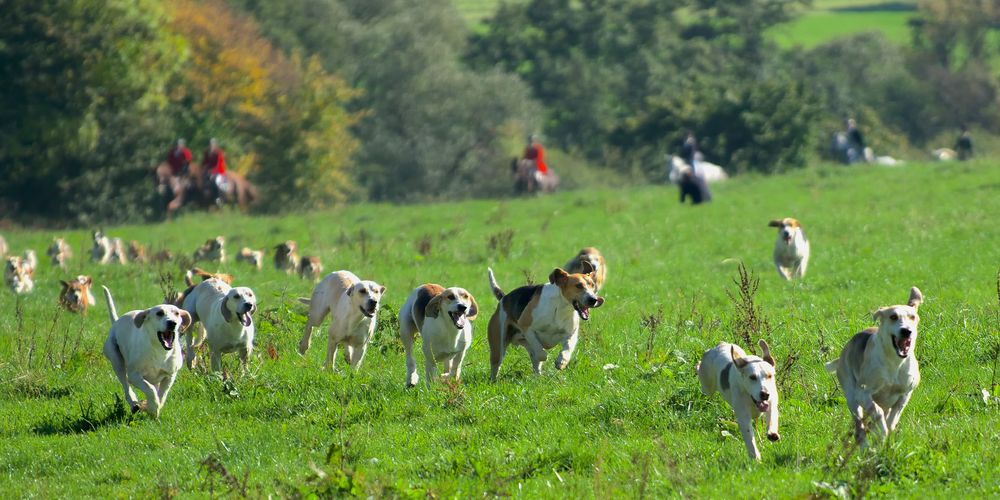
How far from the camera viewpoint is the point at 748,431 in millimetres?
9523

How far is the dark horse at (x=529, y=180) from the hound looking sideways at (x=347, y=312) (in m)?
28.9

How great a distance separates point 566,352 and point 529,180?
3057cm

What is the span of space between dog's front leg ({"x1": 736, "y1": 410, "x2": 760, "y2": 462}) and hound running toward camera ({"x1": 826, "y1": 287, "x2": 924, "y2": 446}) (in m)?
0.67

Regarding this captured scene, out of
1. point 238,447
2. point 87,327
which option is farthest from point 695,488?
point 87,327

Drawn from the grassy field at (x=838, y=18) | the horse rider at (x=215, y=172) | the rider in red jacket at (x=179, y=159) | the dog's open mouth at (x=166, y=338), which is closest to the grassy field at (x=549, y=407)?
the dog's open mouth at (x=166, y=338)

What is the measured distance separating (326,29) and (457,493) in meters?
56.4

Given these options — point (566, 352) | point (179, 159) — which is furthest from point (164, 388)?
point (179, 159)

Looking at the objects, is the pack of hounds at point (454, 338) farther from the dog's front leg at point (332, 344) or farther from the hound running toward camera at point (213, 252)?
the hound running toward camera at point (213, 252)

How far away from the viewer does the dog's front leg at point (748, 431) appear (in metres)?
9.49

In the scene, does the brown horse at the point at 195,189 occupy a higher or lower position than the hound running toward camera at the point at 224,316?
lower

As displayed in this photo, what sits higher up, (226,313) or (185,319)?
(185,319)

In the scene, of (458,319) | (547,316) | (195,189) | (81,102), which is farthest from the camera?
(81,102)

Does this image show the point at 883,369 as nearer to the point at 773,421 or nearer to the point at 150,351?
the point at 773,421

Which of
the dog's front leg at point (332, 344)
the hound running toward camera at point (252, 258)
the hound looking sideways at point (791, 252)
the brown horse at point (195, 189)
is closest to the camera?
the dog's front leg at point (332, 344)
